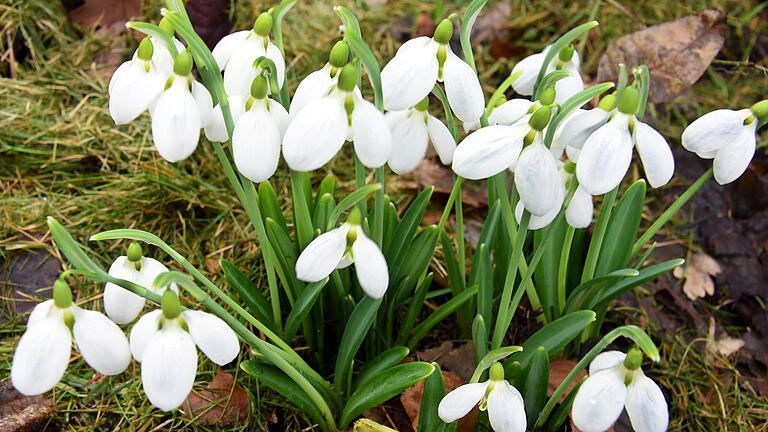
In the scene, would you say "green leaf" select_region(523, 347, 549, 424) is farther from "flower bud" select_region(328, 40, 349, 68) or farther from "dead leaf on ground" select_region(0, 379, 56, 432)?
"dead leaf on ground" select_region(0, 379, 56, 432)

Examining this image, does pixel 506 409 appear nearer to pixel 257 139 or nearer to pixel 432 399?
pixel 432 399

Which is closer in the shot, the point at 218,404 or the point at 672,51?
the point at 218,404

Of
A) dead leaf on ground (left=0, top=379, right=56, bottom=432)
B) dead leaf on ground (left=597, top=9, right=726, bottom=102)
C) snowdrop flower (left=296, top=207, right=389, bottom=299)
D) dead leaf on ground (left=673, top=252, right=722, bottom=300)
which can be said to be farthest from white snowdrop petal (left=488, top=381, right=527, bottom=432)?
dead leaf on ground (left=597, top=9, right=726, bottom=102)

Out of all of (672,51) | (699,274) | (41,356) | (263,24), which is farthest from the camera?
(672,51)

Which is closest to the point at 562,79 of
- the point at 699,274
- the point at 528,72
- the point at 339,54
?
the point at 528,72

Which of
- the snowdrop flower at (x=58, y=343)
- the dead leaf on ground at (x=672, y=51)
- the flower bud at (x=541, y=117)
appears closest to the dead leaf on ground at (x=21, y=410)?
the snowdrop flower at (x=58, y=343)

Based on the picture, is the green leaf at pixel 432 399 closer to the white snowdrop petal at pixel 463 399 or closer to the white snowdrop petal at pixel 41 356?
the white snowdrop petal at pixel 463 399

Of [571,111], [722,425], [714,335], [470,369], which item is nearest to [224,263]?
[470,369]
